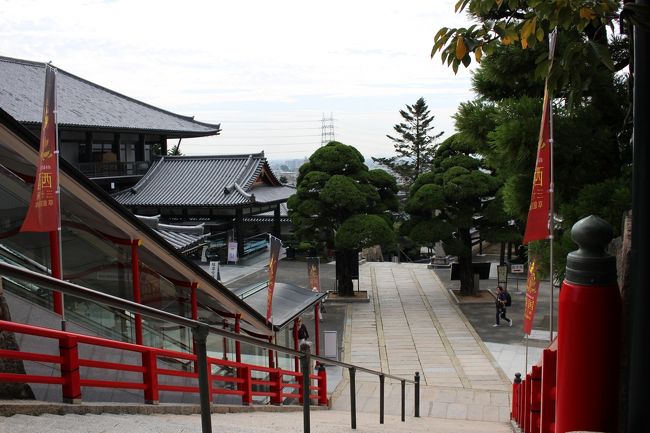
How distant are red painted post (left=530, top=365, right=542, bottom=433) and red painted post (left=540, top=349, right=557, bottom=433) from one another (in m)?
1.71

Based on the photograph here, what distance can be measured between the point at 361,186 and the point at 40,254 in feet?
56.9

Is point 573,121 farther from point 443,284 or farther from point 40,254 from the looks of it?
point 443,284

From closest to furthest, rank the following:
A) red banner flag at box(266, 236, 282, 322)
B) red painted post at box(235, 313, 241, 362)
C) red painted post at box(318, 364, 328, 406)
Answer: red painted post at box(235, 313, 241, 362) → red painted post at box(318, 364, 328, 406) → red banner flag at box(266, 236, 282, 322)

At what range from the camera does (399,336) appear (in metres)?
19.0

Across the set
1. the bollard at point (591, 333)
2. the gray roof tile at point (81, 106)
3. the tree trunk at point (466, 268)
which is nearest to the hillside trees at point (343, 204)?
the tree trunk at point (466, 268)

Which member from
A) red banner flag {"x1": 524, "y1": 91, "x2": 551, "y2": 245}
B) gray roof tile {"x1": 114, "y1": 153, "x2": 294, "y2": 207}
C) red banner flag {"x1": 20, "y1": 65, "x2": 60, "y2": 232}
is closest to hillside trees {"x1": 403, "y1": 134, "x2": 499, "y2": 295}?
gray roof tile {"x1": 114, "y1": 153, "x2": 294, "y2": 207}

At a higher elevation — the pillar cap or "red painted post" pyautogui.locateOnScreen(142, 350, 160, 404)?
the pillar cap

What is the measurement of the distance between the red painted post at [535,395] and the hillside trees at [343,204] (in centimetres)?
1700

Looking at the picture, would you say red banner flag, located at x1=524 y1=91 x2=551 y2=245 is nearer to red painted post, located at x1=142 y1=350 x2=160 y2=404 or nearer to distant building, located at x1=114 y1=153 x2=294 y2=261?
red painted post, located at x1=142 y1=350 x2=160 y2=404

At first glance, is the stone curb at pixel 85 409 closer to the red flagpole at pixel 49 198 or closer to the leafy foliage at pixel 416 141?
the red flagpole at pixel 49 198

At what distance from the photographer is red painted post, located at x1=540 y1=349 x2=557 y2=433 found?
3.76 metres

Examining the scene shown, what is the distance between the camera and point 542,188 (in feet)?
23.5

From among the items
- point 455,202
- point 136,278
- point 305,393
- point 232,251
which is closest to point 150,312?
point 305,393

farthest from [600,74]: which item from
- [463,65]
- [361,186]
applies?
[361,186]
